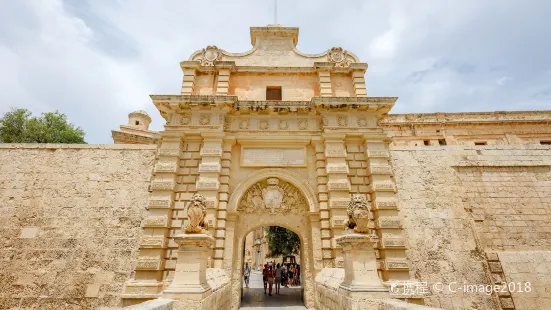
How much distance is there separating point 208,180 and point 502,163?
1124 centimetres

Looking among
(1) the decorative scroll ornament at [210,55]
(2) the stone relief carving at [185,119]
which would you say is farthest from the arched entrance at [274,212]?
(1) the decorative scroll ornament at [210,55]

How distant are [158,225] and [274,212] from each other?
3747 mm

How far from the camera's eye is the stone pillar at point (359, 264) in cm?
502

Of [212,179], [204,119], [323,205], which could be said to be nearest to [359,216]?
[323,205]

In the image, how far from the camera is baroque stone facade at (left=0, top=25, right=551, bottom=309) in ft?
27.4

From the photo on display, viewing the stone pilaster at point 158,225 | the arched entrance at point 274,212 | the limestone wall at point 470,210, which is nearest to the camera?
the stone pilaster at point 158,225

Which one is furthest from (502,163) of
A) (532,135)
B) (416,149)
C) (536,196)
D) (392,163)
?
(532,135)

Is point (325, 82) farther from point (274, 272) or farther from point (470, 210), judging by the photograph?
point (274, 272)

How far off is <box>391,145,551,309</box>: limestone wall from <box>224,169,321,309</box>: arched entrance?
3.53 m

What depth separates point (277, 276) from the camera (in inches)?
475

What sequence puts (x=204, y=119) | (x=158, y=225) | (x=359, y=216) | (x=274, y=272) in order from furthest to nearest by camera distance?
(x=274, y=272) < (x=204, y=119) < (x=158, y=225) < (x=359, y=216)

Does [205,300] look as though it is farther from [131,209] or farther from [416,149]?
[416,149]

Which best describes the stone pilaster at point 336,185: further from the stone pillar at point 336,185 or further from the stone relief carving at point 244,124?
the stone relief carving at point 244,124

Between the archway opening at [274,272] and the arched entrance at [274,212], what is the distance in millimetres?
586
